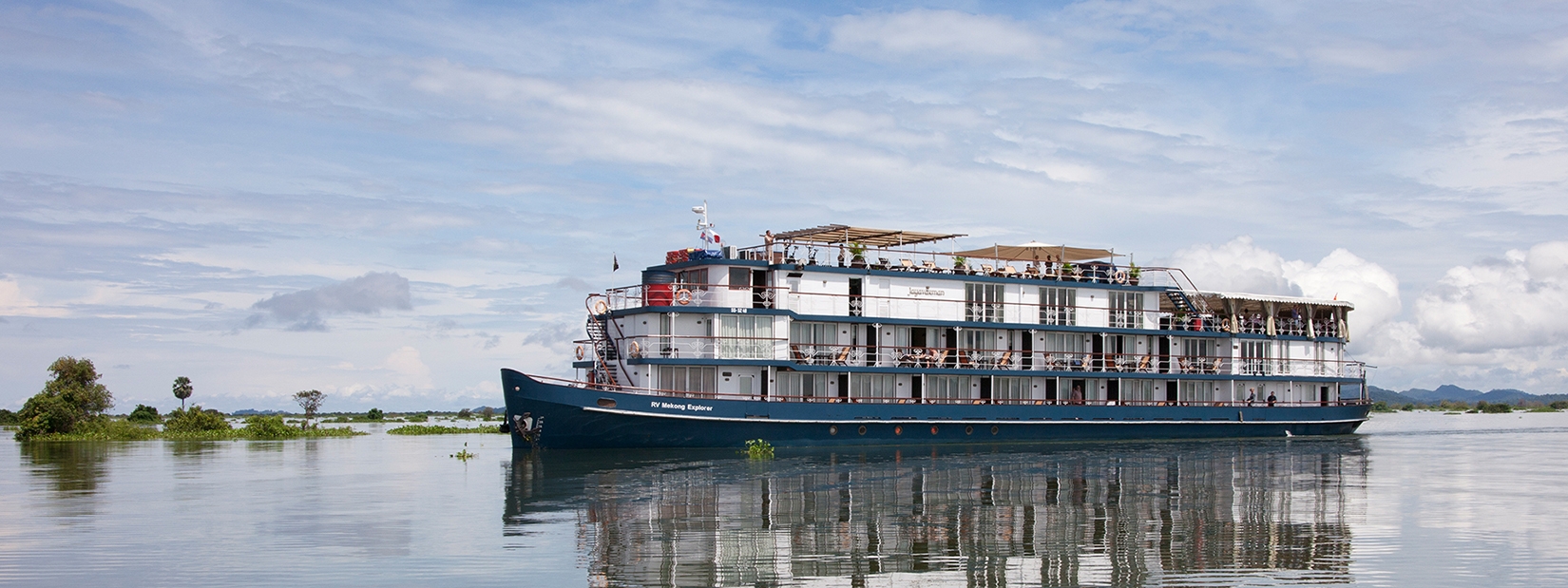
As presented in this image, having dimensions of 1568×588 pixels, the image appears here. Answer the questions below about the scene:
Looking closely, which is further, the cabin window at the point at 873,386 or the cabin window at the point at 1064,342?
the cabin window at the point at 1064,342

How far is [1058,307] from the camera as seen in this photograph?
5303cm

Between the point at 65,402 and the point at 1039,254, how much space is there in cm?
4928

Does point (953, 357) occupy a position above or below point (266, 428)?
above

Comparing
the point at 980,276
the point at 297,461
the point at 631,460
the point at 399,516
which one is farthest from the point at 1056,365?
the point at 399,516

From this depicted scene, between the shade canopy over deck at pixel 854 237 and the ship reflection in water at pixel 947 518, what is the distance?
11.5 metres

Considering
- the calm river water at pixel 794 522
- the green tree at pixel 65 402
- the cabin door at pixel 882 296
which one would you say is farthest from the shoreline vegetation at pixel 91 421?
the cabin door at pixel 882 296

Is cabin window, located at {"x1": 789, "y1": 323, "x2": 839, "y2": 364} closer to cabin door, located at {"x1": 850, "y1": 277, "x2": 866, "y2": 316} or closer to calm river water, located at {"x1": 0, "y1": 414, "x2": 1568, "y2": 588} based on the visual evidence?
cabin door, located at {"x1": 850, "y1": 277, "x2": 866, "y2": 316}

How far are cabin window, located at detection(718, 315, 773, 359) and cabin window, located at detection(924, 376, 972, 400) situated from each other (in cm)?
783

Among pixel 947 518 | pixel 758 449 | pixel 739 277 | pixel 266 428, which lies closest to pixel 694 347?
pixel 739 277

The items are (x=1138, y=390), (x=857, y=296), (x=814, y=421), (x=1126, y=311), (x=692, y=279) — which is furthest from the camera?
(x=1138, y=390)

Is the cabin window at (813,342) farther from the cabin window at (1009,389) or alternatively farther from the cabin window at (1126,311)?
the cabin window at (1126,311)

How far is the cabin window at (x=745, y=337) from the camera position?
4491 centimetres

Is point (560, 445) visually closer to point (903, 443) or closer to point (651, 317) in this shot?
point (651, 317)

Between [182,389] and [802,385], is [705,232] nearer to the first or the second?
[802,385]
